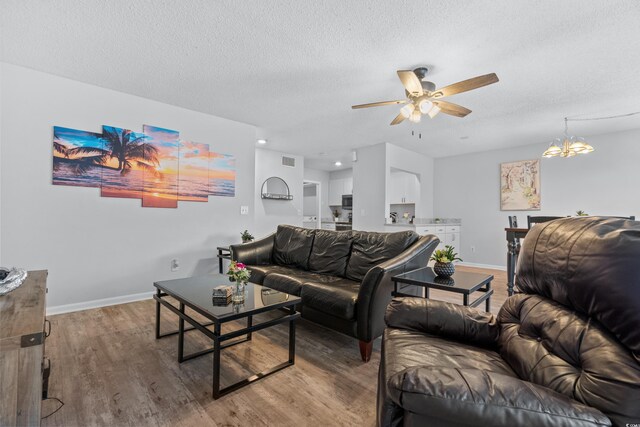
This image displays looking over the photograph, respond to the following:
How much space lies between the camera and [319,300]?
2.36 metres

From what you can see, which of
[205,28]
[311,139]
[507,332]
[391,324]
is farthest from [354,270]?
[311,139]

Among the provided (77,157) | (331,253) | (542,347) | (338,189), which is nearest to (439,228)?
(338,189)

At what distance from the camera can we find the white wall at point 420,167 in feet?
19.1

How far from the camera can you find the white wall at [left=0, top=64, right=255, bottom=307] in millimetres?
2852

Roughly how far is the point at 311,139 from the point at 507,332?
4.55 m

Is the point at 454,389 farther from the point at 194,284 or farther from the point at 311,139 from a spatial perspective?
the point at 311,139

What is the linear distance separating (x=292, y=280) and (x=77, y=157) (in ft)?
8.83

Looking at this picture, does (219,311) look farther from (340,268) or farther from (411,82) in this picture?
(411,82)

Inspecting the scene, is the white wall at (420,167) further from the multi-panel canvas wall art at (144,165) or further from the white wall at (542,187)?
the multi-panel canvas wall art at (144,165)

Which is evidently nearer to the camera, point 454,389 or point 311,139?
point 454,389

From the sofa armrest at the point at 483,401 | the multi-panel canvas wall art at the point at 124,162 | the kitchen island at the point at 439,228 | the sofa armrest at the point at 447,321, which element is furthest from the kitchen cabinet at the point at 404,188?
the sofa armrest at the point at 483,401

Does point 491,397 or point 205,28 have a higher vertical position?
point 205,28

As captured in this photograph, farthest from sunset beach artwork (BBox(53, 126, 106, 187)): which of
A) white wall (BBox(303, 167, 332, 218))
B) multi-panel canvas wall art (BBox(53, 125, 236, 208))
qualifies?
white wall (BBox(303, 167, 332, 218))

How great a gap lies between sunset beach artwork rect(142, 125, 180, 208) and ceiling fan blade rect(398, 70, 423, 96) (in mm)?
2945
